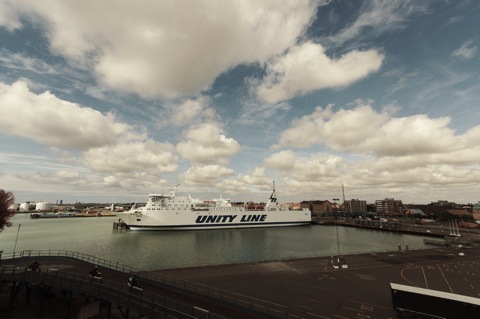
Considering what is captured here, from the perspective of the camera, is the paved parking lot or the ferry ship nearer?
the paved parking lot

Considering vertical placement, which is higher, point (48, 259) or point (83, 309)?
point (48, 259)

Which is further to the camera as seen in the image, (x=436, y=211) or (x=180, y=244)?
(x=436, y=211)

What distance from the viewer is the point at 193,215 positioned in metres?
87.2

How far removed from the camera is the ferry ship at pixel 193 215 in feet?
269

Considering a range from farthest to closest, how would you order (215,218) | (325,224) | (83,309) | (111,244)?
(325,224) < (215,218) < (111,244) < (83,309)

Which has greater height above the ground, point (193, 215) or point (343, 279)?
point (193, 215)

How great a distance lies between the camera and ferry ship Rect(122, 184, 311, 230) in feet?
269

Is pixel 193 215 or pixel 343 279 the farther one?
pixel 193 215

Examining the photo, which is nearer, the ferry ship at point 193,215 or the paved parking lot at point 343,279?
the paved parking lot at point 343,279

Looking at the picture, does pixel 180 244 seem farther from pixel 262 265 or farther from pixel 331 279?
pixel 331 279

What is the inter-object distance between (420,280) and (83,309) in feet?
119

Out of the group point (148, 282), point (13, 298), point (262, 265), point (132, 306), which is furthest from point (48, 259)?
point (262, 265)

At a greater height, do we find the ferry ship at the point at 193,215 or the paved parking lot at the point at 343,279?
the ferry ship at the point at 193,215

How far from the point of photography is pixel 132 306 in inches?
626
